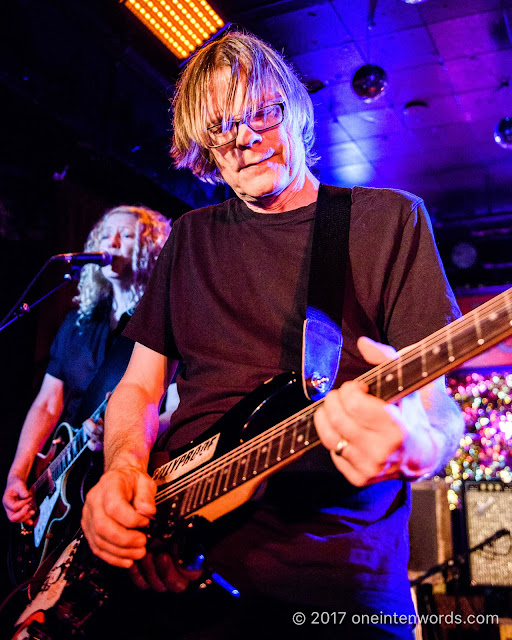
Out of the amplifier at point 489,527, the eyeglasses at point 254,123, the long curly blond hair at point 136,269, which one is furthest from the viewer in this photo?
the amplifier at point 489,527

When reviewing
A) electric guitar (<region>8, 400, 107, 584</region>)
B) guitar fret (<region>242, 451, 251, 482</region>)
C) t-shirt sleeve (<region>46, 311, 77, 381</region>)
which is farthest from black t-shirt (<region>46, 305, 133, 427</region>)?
guitar fret (<region>242, 451, 251, 482</region>)

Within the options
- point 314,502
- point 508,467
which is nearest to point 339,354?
point 314,502

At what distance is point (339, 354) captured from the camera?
5.24ft

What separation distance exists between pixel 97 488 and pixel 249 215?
1139 mm

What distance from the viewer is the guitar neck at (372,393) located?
104cm

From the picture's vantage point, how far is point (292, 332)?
69.7 inches

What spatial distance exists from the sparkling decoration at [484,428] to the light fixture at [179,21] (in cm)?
795

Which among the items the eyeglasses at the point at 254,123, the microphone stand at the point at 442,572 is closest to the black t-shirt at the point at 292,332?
the eyeglasses at the point at 254,123

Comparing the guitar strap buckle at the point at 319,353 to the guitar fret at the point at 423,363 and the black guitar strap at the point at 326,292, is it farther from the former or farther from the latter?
the guitar fret at the point at 423,363

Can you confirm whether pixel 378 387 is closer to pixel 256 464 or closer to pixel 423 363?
pixel 423 363

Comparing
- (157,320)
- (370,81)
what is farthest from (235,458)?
(370,81)

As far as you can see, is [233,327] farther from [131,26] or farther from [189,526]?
[131,26]

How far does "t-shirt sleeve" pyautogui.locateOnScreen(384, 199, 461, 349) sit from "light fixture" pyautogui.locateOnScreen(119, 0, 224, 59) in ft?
14.0

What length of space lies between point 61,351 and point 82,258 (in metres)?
1.13
